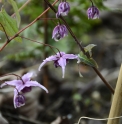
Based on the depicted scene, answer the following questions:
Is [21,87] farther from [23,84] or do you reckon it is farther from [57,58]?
[57,58]

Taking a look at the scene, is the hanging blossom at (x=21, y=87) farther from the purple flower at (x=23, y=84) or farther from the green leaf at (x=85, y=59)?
the green leaf at (x=85, y=59)

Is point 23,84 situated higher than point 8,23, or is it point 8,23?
point 8,23

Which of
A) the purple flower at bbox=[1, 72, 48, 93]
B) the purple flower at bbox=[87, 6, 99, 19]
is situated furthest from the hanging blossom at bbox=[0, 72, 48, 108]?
the purple flower at bbox=[87, 6, 99, 19]

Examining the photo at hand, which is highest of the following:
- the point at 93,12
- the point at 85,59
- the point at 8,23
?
the point at 8,23

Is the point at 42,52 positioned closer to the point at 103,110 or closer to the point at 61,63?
the point at 103,110

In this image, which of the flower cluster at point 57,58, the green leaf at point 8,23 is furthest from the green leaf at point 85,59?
the green leaf at point 8,23

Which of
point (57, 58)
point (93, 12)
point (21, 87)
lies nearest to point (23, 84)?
point (21, 87)

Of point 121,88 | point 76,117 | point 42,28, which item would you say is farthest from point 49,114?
point 121,88

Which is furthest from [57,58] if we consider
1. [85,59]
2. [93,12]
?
[93,12]
